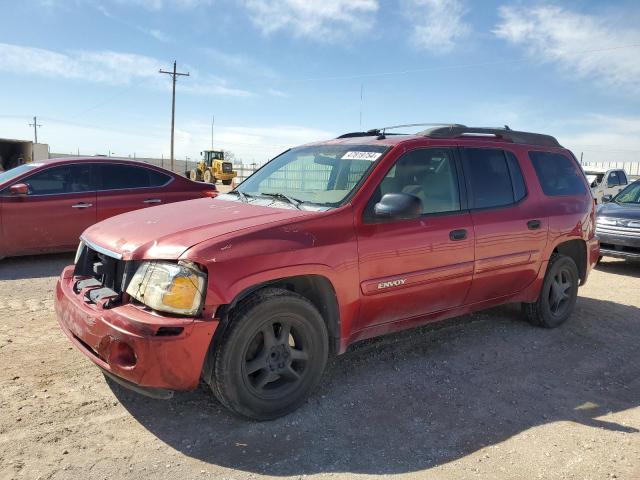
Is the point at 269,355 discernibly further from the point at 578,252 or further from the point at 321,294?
the point at 578,252

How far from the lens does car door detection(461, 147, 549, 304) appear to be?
4230mm

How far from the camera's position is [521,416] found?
3336 mm

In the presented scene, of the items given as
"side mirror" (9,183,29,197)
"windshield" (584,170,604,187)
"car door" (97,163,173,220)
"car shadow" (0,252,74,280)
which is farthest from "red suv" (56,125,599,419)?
"windshield" (584,170,604,187)

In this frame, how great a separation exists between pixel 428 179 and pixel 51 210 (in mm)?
5433

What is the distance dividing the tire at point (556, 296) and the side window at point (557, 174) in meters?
0.67

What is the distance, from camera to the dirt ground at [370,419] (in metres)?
2.70

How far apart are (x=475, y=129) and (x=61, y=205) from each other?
18.3 ft

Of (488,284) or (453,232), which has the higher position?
(453,232)

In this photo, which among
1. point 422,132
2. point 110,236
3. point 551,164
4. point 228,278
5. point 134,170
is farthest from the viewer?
point 134,170

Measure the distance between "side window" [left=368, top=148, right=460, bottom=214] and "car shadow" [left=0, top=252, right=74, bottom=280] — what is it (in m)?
4.82

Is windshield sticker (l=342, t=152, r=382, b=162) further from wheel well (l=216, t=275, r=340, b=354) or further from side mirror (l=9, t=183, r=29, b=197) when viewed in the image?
side mirror (l=9, t=183, r=29, b=197)

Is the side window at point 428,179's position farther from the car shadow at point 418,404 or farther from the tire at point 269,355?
the car shadow at point 418,404

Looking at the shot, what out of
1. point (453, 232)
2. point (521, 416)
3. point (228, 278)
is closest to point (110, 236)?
point (228, 278)

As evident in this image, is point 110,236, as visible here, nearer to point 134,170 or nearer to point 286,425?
point 286,425
